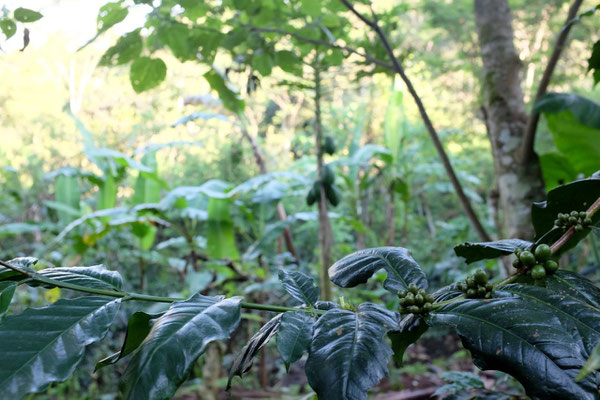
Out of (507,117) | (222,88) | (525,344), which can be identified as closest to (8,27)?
(222,88)

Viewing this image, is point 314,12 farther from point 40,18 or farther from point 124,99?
point 124,99

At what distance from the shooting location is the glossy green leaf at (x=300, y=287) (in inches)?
16.4

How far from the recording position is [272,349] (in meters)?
3.58

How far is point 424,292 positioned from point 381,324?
0.05m

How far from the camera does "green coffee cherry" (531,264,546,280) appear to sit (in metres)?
0.40

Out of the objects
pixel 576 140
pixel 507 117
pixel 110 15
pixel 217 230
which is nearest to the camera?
pixel 110 15

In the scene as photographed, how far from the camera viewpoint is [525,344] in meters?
0.31

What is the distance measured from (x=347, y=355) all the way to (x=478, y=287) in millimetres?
149

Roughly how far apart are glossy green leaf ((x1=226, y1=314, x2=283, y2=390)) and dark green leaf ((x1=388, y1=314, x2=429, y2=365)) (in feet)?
0.33

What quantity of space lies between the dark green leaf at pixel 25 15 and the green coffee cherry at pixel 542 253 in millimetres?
816

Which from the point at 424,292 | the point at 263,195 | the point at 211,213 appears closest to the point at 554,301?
the point at 424,292

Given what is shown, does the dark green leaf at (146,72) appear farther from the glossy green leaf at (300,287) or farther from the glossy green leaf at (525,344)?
the glossy green leaf at (525,344)

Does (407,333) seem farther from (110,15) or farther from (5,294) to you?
(110,15)

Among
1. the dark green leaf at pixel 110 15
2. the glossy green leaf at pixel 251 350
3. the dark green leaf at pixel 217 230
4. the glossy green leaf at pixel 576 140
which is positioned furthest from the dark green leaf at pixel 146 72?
the dark green leaf at pixel 217 230
